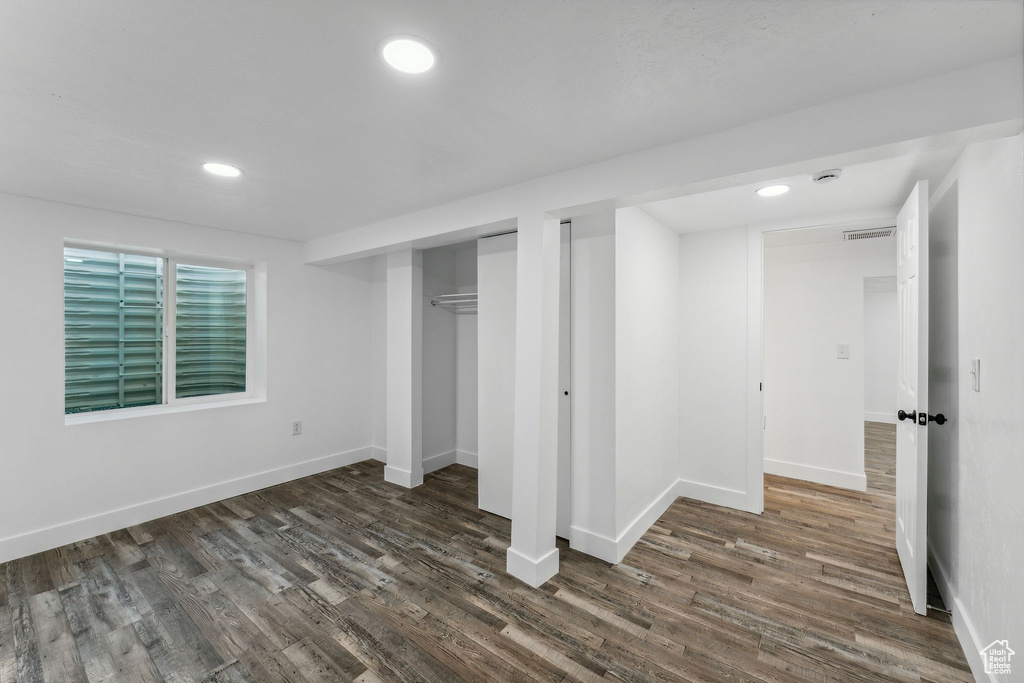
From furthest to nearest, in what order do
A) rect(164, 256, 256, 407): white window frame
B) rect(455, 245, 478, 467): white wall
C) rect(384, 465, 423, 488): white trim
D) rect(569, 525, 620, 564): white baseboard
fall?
rect(455, 245, 478, 467): white wall < rect(384, 465, 423, 488): white trim < rect(164, 256, 256, 407): white window frame < rect(569, 525, 620, 564): white baseboard

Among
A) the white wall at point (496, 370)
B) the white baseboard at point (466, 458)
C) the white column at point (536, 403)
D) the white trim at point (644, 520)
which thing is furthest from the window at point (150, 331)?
the white trim at point (644, 520)

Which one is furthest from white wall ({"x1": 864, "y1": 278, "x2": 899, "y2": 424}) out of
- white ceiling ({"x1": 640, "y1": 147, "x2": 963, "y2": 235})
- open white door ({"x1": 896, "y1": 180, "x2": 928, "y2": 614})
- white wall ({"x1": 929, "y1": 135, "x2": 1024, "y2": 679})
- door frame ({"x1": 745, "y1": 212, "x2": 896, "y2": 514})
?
white wall ({"x1": 929, "y1": 135, "x2": 1024, "y2": 679})

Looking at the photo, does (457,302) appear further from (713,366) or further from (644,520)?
(644,520)

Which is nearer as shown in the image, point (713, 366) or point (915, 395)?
point (915, 395)

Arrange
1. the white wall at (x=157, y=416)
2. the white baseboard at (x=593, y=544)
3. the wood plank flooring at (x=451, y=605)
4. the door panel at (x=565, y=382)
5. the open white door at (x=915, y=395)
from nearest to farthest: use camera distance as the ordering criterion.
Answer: the wood plank flooring at (x=451, y=605) → the open white door at (x=915, y=395) → the white baseboard at (x=593, y=544) → the white wall at (x=157, y=416) → the door panel at (x=565, y=382)

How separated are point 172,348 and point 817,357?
222 inches

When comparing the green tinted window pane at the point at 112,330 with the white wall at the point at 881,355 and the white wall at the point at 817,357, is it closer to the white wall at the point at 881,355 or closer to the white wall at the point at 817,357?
the white wall at the point at 817,357

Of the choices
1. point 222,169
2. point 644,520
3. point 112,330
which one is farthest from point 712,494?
point 112,330

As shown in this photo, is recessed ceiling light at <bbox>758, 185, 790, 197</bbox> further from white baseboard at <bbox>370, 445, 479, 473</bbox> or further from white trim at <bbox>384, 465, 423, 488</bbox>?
white trim at <bbox>384, 465, 423, 488</bbox>

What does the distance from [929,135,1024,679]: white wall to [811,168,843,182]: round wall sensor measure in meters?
0.45

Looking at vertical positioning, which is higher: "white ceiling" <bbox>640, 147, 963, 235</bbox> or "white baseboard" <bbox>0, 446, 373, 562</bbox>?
"white ceiling" <bbox>640, 147, 963, 235</bbox>

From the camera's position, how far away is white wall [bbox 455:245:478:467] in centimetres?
440

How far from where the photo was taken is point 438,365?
435 centimetres

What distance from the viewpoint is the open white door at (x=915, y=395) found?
2.08m
